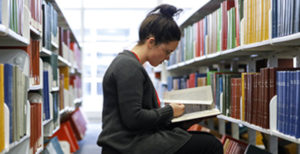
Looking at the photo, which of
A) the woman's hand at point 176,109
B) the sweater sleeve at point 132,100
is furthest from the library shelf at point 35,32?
the woman's hand at point 176,109

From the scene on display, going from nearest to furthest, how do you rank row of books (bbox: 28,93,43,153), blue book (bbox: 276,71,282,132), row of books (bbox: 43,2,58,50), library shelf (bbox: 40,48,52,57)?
blue book (bbox: 276,71,282,132)
row of books (bbox: 28,93,43,153)
library shelf (bbox: 40,48,52,57)
row of books (bbox: 43,2,58,50)

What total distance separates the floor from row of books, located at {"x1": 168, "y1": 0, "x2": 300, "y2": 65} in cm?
138

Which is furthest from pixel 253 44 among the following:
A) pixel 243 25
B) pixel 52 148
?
pixel 52 148

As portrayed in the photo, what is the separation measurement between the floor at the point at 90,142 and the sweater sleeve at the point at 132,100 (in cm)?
167

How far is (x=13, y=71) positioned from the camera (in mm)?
1264

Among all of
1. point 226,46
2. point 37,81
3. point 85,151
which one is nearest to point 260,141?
point 226,46

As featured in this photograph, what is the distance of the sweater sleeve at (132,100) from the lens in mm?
1132

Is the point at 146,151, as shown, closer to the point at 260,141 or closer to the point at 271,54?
the point at 271,54

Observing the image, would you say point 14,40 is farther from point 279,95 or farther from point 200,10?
point 200,10

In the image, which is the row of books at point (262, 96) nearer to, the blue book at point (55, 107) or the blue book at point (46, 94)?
the blue book at point (46, 94)

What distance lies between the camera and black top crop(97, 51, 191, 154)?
1.14 meters

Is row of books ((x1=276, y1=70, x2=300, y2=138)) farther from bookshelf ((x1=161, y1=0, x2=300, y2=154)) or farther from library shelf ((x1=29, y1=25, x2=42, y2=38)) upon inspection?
library shelf ((x1=29, y1=25, x2=42, y2=38))

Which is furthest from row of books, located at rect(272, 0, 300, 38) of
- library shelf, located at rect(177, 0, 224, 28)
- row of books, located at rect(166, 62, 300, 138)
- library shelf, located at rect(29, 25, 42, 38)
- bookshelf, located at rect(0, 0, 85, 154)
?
library shelf, located at rect(29, 25, 42, 38)

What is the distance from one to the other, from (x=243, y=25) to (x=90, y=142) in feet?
10.4
